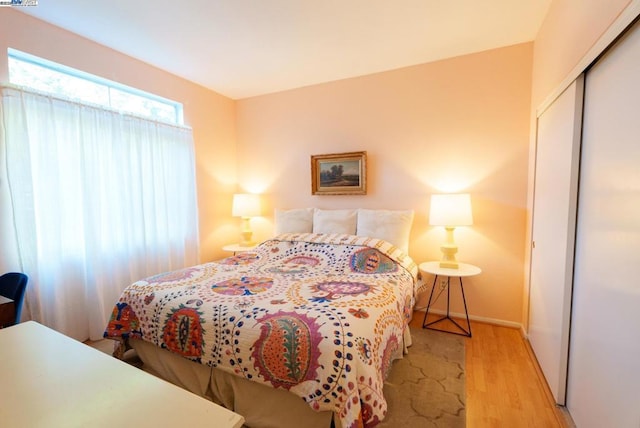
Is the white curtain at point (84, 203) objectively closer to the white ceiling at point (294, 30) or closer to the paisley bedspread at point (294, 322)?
the white ceiling at point (294, 30)

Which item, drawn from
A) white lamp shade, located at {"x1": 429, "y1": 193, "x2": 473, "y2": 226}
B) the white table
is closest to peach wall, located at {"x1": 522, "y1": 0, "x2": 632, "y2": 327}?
white lamp shade, located at {"x1": 429, "y1": 193, "x2": 473, "y2": 226}

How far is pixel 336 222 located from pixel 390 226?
23.4 inches

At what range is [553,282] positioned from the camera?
1821mm

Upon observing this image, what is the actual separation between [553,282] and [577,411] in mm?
697

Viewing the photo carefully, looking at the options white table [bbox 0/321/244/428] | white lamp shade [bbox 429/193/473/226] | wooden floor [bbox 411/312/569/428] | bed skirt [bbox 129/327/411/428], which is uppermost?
white lamp shade [bbox 429/193/473/226]

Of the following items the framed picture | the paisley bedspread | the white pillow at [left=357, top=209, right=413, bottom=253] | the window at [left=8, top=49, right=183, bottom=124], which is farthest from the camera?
the framed picture

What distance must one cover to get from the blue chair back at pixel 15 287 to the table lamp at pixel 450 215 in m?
3.10

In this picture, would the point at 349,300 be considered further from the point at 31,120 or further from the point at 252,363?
the point at 31,120

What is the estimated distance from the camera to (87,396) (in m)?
0.73

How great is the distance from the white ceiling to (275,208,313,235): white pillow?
5.20ft

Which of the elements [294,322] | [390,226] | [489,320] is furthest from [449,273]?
[294,322]

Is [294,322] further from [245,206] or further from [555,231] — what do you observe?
[245,206]

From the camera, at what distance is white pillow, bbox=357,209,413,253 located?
284 cm

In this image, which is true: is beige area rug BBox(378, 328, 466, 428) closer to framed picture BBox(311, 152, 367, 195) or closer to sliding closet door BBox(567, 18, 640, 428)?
sliding closet door BBox(567, 18, 640, 428)
